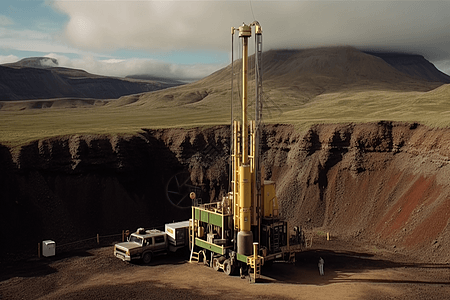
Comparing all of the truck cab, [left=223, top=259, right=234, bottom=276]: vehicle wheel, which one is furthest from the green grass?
[left=223, top=259, right=234, bottom=276]: vehicle wheel

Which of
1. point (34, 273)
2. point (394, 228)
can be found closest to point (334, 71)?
point (394, 228)

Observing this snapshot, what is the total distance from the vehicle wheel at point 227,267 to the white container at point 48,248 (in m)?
14.8

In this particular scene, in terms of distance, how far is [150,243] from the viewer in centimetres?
3466

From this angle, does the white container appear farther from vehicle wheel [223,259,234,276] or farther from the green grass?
vehicle wheel [223,259,234,276]

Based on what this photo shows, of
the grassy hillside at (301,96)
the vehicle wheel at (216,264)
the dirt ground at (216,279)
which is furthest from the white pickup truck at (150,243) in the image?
the grassy hillside at (301,96)

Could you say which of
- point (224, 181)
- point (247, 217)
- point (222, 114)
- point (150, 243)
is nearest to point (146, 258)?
point (150, 243)

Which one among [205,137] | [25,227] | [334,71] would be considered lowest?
[25,227]

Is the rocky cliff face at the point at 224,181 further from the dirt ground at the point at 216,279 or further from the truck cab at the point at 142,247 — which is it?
the truck cab at the point at 142,247

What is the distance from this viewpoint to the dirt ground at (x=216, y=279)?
27750 mm

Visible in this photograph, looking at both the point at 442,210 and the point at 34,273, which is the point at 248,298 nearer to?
the point at 34,273

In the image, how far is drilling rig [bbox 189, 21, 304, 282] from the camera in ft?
99.0

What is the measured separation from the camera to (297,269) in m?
33.2

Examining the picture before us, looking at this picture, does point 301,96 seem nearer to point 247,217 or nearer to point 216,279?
point 247,217

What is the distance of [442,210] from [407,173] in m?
6.43
